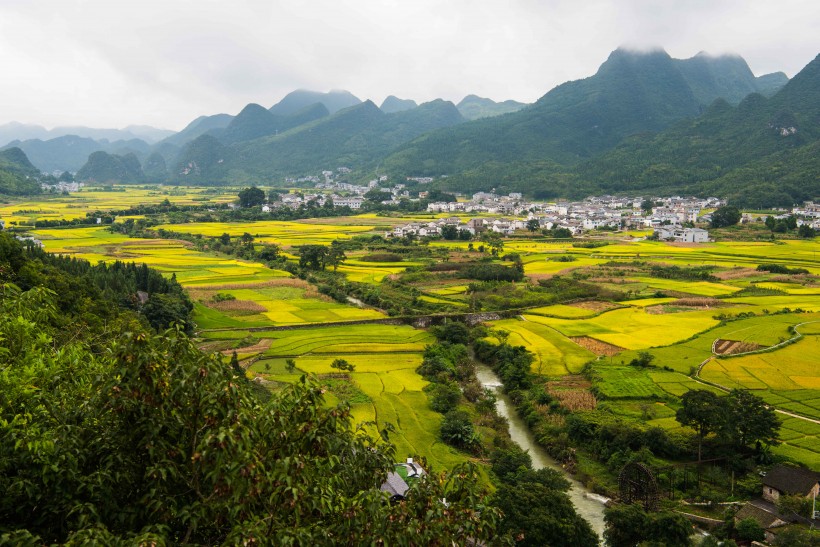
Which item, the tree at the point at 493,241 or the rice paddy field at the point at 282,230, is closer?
the tree at the point at 493,241

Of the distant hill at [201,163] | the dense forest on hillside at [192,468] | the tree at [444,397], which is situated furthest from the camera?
the distant hill at [201,163]

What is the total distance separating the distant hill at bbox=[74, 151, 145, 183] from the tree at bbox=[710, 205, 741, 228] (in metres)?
159

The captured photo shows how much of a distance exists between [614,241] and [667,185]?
54659 millimetres

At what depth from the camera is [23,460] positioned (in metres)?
4.60

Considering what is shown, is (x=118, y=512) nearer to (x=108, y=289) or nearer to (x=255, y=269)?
(x=108, y=289)

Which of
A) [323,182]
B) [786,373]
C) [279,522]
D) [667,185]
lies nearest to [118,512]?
[279,522]

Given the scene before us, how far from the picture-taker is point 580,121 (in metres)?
157

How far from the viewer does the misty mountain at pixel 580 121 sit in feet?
470

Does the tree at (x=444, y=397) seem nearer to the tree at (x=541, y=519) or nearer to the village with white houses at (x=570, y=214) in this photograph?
the tree at (x=541, y=519)

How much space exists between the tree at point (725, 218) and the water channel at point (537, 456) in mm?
59651

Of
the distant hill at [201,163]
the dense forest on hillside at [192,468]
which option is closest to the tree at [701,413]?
the dense forest on hillside at [192,468]

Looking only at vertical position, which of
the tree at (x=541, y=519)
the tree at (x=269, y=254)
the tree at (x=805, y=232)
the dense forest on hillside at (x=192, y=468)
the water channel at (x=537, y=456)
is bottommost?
the water channel at (x=537, y=456)

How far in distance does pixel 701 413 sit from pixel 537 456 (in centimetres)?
508

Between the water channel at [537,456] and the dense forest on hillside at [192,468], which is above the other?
the dense forest on hillside at [192,468]
